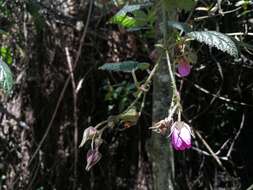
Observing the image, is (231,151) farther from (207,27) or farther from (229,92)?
(207,27)

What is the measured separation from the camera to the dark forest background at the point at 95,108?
1.60 meters

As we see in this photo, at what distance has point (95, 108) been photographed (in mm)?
1717

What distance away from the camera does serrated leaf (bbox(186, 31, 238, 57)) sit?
759mm

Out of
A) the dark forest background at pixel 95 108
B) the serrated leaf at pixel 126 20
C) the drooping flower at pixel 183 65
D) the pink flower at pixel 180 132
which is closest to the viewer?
the pink flower at pixel 180 132

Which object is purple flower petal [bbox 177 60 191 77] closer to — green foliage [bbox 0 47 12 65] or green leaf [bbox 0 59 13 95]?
green leaf [bbox 0 59 13 95]

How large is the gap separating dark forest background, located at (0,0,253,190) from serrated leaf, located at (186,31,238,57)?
0.74m

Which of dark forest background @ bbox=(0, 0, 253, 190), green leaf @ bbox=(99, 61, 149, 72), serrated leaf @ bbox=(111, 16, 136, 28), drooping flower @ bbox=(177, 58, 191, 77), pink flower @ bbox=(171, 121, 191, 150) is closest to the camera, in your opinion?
pink flower @ bbox=(171, 121, 191, 150)

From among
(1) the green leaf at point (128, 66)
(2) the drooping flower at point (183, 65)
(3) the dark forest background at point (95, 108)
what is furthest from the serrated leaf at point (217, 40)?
(3) the dark forest background at point (95, 108)

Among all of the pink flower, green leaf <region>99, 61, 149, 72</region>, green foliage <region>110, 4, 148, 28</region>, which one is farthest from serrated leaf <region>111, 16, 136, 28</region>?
the pink flower

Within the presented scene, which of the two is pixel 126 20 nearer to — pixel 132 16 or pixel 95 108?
pixel 132 16

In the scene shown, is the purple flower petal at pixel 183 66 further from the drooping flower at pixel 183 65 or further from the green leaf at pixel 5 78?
the green leaf at pixel 5 78

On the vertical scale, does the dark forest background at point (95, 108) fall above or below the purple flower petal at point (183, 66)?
below

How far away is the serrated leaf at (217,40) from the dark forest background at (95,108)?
745 mm

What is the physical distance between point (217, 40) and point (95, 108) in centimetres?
98
